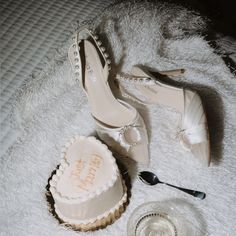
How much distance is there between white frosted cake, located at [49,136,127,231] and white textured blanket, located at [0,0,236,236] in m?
0.07

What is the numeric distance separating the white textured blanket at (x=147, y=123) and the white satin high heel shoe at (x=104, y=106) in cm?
5

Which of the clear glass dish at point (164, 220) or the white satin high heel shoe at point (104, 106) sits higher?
the white satin high heel shoe at point (104, 106)

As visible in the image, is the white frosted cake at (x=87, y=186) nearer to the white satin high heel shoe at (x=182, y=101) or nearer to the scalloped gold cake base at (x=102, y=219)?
the scalloped gold cake base at (x=102, y=219)

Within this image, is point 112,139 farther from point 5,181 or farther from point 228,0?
point 228,0

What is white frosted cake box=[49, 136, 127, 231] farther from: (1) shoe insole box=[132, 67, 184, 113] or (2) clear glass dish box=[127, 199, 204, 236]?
(1) shoe insole box=[132, 67, 184, 113]

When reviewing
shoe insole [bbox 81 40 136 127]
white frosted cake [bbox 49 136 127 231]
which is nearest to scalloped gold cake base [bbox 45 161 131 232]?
white frosted cake [bbox 49 136 127 231]

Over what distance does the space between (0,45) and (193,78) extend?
1.71ft

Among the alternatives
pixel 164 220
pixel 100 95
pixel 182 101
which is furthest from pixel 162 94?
pixel 164 220

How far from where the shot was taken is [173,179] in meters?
0.91

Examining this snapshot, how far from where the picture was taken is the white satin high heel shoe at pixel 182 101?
0.87 metres

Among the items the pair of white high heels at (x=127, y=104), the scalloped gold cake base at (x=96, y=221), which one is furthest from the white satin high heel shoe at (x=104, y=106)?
the scalloped gold cake base at (x=96, y=221)

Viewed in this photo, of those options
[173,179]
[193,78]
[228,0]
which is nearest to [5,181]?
[173,179]

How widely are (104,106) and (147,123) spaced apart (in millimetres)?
115

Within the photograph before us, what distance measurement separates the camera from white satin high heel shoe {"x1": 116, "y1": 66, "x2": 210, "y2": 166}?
0.87 meters
